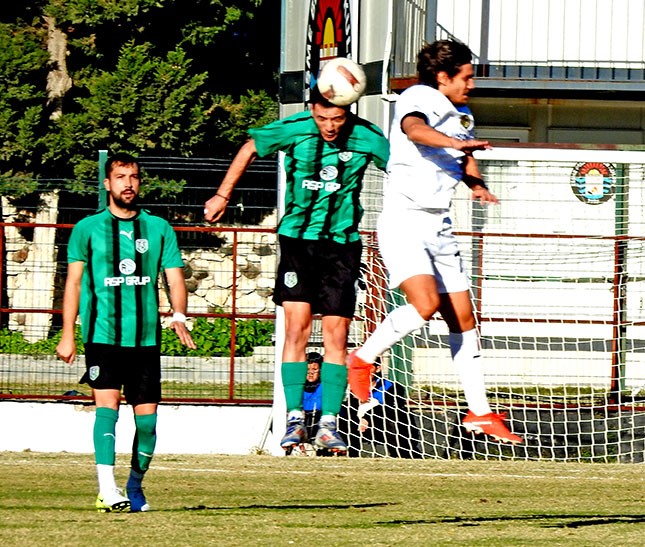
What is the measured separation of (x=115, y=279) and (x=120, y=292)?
0.09 meters

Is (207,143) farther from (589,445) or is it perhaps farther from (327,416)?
(327,416)

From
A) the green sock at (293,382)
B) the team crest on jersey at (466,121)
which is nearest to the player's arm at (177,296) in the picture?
the green sock at (293,382)

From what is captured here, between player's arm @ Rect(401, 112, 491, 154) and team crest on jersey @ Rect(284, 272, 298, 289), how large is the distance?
3.43 feet

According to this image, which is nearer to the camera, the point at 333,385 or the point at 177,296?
the point at 333,385

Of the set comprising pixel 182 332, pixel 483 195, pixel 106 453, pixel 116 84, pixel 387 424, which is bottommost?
pixel 387 424

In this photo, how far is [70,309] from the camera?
9.15 meters

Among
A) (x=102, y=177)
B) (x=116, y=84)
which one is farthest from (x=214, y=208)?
(x=116, y=84)

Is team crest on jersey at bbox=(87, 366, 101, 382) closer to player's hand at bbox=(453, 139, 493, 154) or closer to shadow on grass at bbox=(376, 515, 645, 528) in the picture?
shadow on grass at bbox=(376, 515, 645, 528)

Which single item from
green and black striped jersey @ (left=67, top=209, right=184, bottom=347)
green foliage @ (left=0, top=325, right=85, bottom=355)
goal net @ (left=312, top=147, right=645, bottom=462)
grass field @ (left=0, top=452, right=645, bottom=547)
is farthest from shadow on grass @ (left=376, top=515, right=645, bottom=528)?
green foliage @ (left=0, top=325, right=85, bottom=355)

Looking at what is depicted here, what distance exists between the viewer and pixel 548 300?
15.7 m

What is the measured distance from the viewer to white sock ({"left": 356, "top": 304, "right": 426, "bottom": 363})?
816 cm

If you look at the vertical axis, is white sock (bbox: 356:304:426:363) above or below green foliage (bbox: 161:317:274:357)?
above

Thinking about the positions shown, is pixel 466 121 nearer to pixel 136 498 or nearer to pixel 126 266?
pixel 126 266

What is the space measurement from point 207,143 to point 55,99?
270 centimetres
